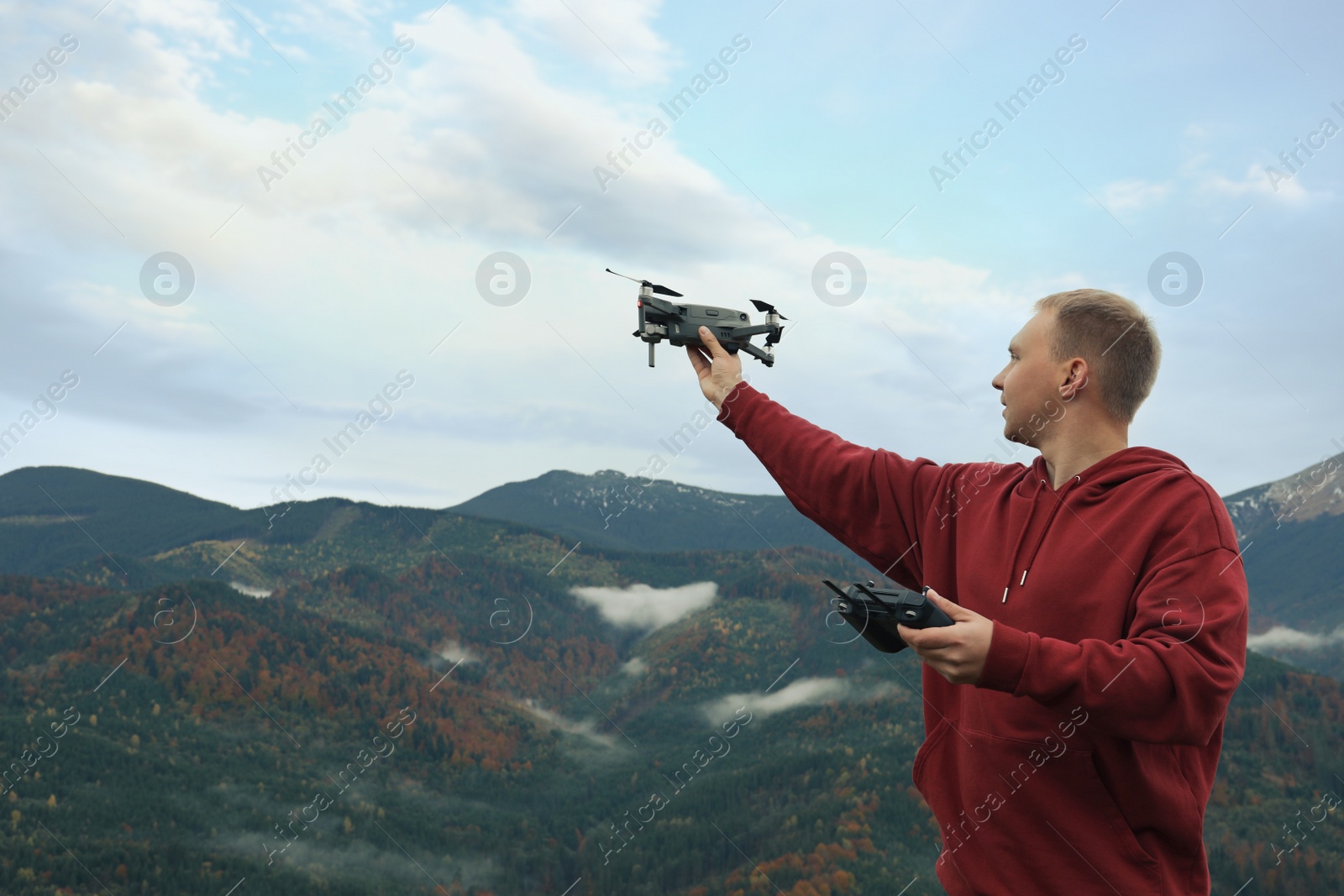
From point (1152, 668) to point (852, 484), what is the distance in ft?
5.53

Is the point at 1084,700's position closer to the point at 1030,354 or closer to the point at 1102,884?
the point at 1102,884

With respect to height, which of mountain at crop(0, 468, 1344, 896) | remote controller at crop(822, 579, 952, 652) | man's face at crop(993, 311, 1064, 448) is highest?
man's face at crop(993, 311, 1064, 448)

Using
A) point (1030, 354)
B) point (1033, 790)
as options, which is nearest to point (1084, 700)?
point (1033, 790)

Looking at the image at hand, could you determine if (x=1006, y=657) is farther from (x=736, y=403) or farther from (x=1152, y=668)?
(x=736, y=403)

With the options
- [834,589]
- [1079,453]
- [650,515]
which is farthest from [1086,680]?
[650,515]

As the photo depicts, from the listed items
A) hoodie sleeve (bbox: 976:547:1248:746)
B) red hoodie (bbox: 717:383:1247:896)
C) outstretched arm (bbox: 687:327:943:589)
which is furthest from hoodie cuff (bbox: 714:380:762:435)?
hoodie sleeve (bbox: 976:547:1248:746)

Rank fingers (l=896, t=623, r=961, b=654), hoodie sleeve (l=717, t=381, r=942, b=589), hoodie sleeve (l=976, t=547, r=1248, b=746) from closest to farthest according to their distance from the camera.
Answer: hoodie sleeve (l=976, t=547, r=1248, b=746)
fingers (l=896, t=623, r=961, b=654)
hoodie sleeve (l=717, t=381, r=942, b=589)

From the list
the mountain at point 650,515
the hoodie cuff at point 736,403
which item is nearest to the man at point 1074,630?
the hoodie cuff at point 736,403

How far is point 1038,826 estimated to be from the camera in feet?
10.4

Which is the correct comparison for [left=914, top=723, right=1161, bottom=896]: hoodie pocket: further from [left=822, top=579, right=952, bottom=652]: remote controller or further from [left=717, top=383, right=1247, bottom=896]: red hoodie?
[left=822, top=579, right=952, bottom=652]: remote controller

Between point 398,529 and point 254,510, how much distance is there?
29.0 meters

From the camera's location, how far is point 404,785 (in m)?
101

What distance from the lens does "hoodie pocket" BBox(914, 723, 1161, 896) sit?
3.03 m

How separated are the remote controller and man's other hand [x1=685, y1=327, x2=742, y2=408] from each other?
1.57m
